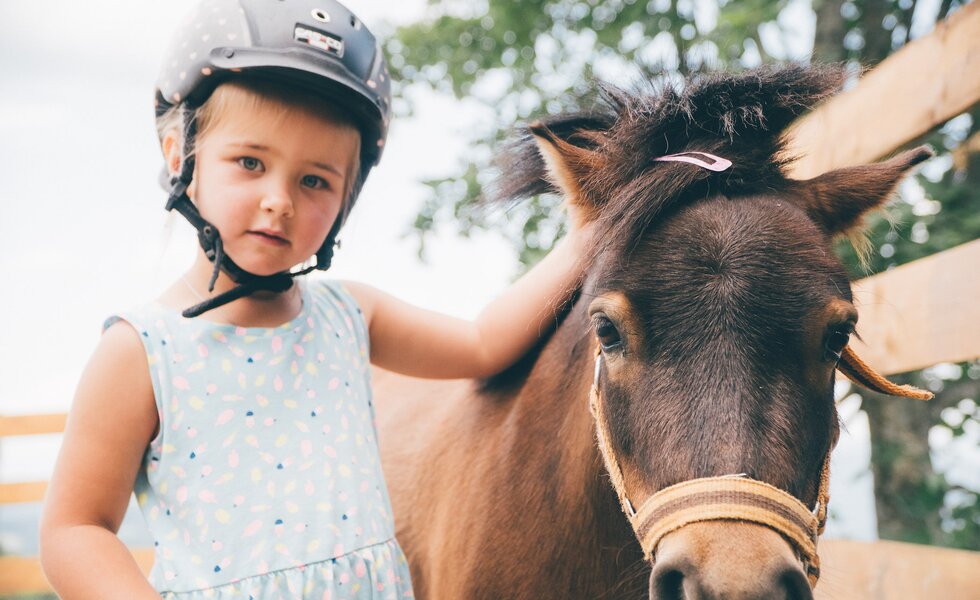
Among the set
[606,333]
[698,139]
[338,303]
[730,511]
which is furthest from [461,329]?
[730,511]

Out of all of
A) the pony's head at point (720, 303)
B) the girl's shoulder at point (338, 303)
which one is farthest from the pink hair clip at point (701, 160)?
the girl's shoulder at point (338, 303)

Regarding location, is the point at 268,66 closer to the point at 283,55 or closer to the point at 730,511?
the point at 283,55

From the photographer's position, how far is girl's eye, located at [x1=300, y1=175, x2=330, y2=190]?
176 centimetres

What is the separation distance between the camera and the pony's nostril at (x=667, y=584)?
1206 millimetres

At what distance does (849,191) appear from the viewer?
1662 millimetres

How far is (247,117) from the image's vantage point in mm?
1765

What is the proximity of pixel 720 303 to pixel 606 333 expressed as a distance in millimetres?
236

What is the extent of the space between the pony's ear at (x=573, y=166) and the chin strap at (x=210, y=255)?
0.64 metres

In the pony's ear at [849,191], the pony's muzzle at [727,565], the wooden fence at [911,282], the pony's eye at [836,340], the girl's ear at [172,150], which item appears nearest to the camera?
the pony's muzzle at [727,565]

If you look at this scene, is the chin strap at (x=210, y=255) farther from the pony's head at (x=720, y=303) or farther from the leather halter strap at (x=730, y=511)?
the leather halter strap at (x=730, y=511)

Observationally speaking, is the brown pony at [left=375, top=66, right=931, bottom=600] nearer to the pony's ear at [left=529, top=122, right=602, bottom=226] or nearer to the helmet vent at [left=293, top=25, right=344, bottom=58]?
the pony's ear at [left=529, top=122, right=602, bottom=226]

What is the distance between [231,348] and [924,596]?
2152 millimetres

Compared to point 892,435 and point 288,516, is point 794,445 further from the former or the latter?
point 892,435

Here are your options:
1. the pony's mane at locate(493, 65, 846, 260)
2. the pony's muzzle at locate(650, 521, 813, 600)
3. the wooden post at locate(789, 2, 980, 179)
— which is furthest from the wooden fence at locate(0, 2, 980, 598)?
the pony's muzzle at locate(650, 521, 813, 600)
